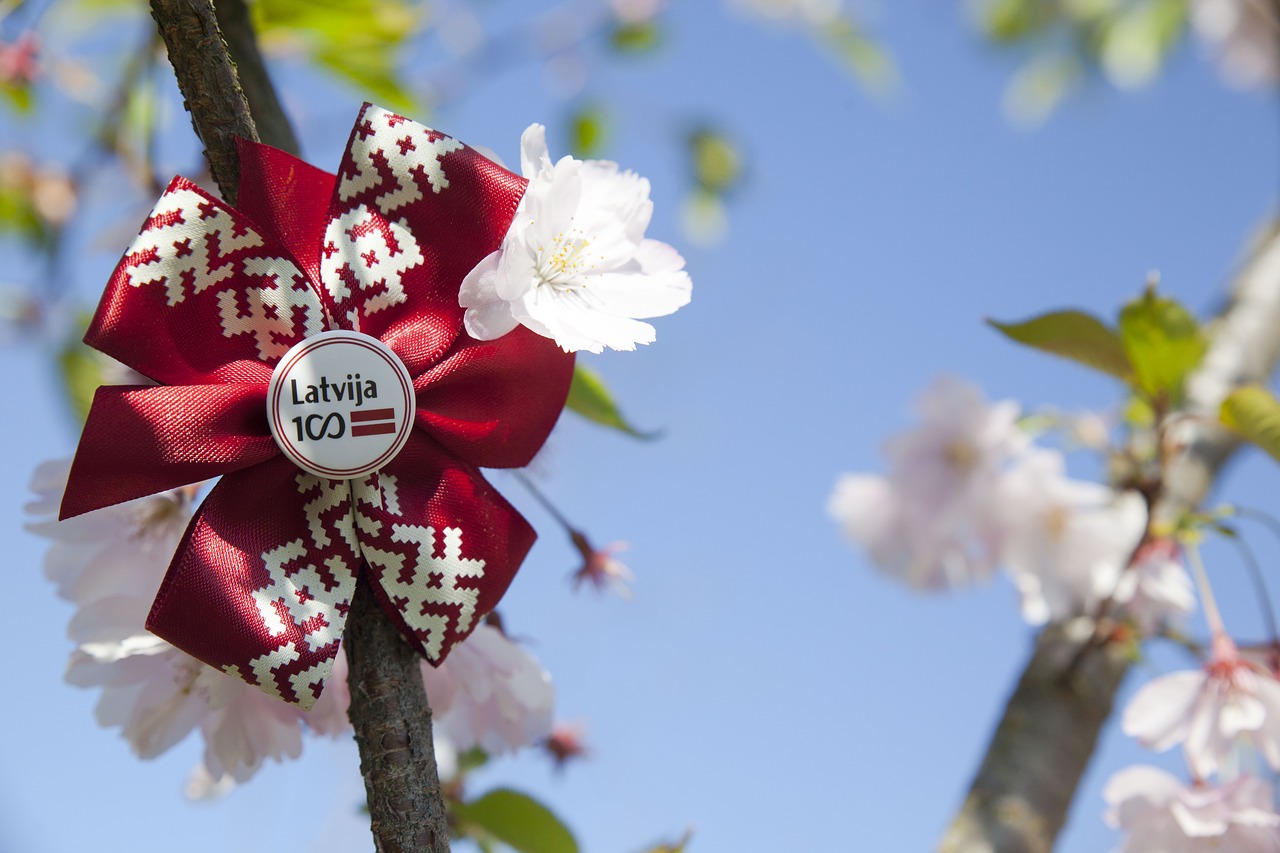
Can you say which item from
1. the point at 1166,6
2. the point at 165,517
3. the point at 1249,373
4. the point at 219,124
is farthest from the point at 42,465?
the point at 1166,6

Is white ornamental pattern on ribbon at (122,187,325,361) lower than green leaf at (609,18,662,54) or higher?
lower

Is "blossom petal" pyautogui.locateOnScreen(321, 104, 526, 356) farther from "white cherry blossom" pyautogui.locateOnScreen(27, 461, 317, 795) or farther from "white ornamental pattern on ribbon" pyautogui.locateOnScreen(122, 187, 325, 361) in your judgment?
"white cherry blossom" pyautogui.locateOnScreen(27, 461, 317, 795)

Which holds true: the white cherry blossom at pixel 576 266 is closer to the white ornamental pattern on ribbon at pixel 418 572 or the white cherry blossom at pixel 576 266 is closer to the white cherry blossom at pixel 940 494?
the white ornamental pattern on ribbon at pixel 418 572

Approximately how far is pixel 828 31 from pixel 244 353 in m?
1.72

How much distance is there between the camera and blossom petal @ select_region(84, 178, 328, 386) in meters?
0.41

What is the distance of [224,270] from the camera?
421 millimetres

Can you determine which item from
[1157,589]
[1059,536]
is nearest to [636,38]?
[1059,536]

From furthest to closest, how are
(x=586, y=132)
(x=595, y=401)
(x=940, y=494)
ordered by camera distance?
(x=586, y=132) < (x=940, y=494) < (x=595, y=401)

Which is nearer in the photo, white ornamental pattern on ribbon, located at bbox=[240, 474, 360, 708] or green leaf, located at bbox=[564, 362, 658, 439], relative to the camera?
white ornamental pattern on ribbon, located at bbox=[240, 474, 360, 708]

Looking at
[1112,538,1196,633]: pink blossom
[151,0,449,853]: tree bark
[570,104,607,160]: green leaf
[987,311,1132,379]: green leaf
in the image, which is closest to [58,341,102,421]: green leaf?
[151,0,449,853]: tree bark

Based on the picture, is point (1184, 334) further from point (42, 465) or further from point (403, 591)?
point (42, 465)

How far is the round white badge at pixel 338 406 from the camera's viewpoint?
0.41 m

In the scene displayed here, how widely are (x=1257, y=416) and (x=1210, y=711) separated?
0.76ft

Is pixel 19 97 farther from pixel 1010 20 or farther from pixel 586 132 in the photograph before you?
pixel 1010 20
